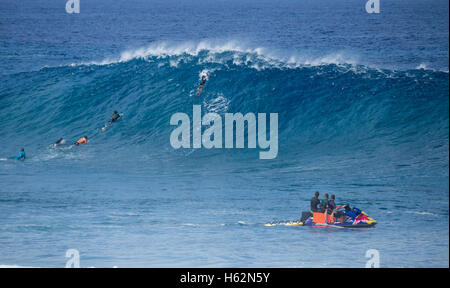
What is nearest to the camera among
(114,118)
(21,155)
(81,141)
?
(21,155)

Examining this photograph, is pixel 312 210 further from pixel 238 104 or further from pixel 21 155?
pixel 21 155

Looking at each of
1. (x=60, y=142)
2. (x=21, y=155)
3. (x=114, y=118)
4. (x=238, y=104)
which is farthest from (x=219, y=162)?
(x=21, y=155)

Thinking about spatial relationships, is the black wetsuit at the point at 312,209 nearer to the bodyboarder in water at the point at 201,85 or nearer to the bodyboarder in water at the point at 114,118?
the bodyboarder in water at the point at 201,85

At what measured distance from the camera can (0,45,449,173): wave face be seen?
14719 mm

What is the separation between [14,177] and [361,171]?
836 cm

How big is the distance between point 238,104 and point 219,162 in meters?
3.26

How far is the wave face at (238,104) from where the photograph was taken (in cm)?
1472

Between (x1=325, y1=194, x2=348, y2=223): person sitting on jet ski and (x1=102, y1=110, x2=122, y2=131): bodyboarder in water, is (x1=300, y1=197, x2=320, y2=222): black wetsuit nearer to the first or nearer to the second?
(x1=325, y1=194, x2=348, y2=223): person sitting on jet ski

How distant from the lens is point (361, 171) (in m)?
12.9

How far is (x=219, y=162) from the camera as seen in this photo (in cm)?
1445

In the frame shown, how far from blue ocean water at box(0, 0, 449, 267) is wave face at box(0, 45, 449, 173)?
0.06 meters

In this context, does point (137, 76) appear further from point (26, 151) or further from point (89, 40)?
point (89, 40)

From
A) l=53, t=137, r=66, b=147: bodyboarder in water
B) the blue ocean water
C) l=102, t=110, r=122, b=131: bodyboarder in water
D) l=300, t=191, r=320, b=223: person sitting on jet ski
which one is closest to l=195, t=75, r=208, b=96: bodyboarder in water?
the blue ocean water
